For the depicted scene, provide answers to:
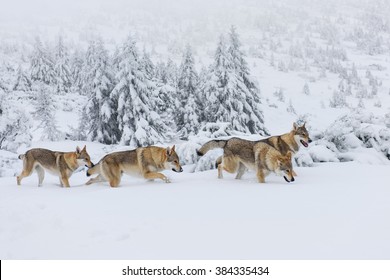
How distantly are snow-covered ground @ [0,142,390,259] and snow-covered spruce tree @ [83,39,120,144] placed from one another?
29.6m

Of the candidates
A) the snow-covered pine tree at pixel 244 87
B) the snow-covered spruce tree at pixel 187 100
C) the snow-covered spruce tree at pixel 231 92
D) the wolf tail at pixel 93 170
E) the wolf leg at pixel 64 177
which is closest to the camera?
the wolf tail at pixel 93 170

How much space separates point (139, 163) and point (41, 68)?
77413 mm

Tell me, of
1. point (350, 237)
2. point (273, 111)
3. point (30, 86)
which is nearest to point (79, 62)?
point (30, 86)

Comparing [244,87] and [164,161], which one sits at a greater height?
[244,87]

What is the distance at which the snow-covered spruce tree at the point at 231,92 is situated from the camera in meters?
38.2

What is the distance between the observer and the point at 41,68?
78.8m

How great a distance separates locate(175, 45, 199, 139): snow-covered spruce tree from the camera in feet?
139

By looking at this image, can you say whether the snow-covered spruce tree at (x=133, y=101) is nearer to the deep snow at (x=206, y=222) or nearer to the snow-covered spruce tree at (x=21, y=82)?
the deep snow at (x=206, y=222)

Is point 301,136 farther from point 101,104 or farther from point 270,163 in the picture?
point 101,104

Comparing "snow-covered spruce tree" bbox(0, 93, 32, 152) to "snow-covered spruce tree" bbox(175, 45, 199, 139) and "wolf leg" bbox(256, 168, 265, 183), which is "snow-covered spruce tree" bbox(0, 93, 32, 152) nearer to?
"snow-covered spruce tree" bbox(175, 45, 199, 139)

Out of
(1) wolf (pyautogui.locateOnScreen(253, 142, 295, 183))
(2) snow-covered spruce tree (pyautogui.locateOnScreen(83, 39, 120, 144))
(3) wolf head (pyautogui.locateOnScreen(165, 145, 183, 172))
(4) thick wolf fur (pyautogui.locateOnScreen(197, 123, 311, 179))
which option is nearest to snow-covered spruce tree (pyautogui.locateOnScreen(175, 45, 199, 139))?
(2) snow-covered spruce tree (pyautogui.locateOnScreen(83, 39, 120, 144))

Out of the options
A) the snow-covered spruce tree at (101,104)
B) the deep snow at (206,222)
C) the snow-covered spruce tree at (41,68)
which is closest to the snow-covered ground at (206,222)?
the deep snow at (206,222)

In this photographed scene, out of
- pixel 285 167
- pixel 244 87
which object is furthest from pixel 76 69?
pixel 285 167

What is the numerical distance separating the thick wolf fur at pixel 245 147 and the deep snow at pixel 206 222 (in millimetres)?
1287
